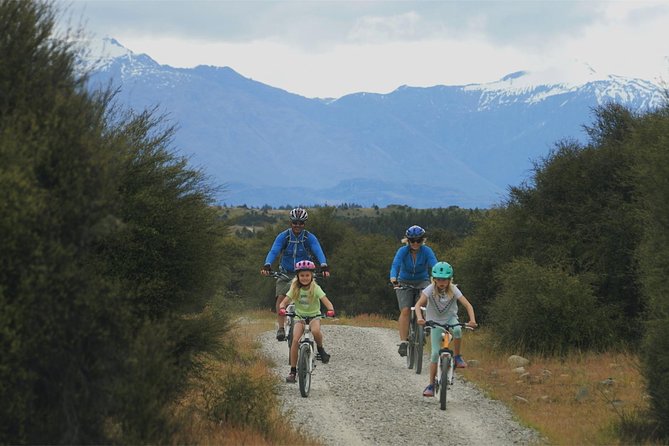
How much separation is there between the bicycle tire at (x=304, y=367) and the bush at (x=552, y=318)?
7924 millimetres

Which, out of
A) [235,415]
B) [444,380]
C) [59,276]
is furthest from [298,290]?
[59,276]

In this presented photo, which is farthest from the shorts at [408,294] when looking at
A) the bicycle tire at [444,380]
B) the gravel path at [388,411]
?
the bicycle tire at [444,380]

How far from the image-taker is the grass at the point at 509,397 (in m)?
10.6

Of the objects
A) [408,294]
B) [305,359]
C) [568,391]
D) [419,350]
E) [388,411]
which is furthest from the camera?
[408,294]

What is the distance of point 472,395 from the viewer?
1483cm

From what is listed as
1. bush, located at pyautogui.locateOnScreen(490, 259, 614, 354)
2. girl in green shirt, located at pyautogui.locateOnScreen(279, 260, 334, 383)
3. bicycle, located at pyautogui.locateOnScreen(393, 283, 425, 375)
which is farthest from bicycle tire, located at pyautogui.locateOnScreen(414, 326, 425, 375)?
bush, located at pyautogui.locateOnScreen(490, 259, 614, 354)

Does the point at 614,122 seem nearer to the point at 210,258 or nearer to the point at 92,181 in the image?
the point at 210,258

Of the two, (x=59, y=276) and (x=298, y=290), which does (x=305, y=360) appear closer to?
(x=298, y=290)

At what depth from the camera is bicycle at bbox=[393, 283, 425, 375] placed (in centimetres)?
1668

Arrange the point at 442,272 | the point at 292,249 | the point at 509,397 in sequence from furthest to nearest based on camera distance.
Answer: the point at 292,249, the point at 509,397, the point at 442,272

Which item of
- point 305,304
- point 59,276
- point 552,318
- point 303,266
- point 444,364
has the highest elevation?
Answer: point 303,266

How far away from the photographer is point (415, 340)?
1703cm

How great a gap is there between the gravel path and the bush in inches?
145

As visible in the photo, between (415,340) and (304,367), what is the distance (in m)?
3.82
